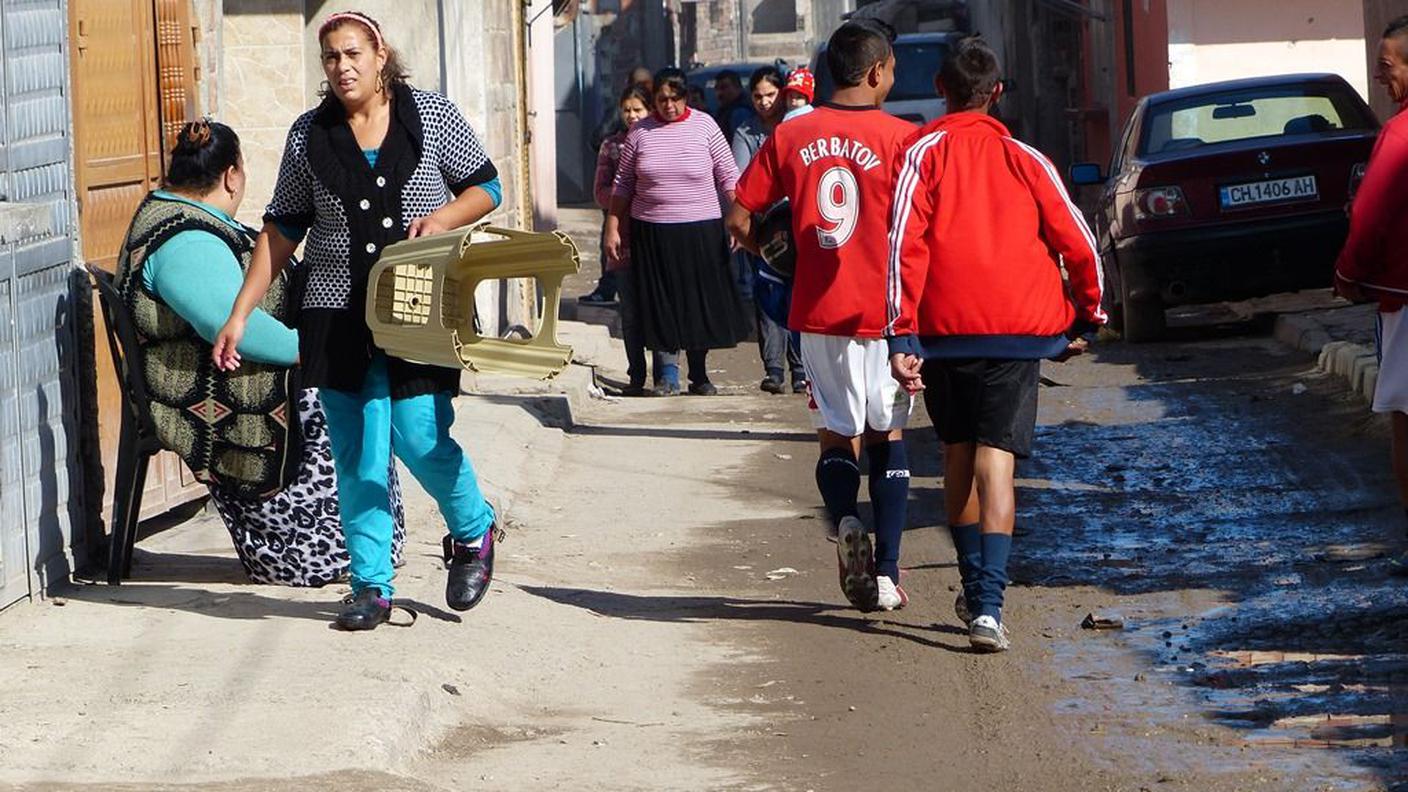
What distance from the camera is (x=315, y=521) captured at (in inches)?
296

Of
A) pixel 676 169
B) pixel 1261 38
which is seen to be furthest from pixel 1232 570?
pixel 1261 38

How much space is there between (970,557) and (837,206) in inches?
47.5

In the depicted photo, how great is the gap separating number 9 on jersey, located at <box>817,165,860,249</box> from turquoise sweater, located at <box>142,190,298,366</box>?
1.72 metres

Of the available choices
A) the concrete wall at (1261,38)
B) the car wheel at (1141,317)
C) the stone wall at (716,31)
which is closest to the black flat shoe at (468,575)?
the car wheel at (1141,317)

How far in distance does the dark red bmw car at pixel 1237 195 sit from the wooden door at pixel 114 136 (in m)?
7.14

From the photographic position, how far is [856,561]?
6.99 m

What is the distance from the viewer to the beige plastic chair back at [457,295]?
628 cm

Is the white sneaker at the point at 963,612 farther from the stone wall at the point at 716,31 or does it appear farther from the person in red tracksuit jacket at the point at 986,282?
the stone wall at the point at 716,31

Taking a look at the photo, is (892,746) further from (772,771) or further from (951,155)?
(951,155)

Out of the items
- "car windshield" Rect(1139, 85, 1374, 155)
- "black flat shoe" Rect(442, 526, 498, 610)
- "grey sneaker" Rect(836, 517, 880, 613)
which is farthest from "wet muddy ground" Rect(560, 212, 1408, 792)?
"car windshield" Rect(1139, 85, 1374, 155)

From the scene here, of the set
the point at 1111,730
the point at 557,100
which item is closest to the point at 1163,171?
the point at 1111,730

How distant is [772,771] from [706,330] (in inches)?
317

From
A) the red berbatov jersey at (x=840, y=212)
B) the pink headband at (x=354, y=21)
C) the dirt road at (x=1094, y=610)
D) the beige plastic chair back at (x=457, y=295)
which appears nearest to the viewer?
the dirt road at (x=1094, y=610)

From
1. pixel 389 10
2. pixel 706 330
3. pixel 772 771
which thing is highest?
pixel 389 10
